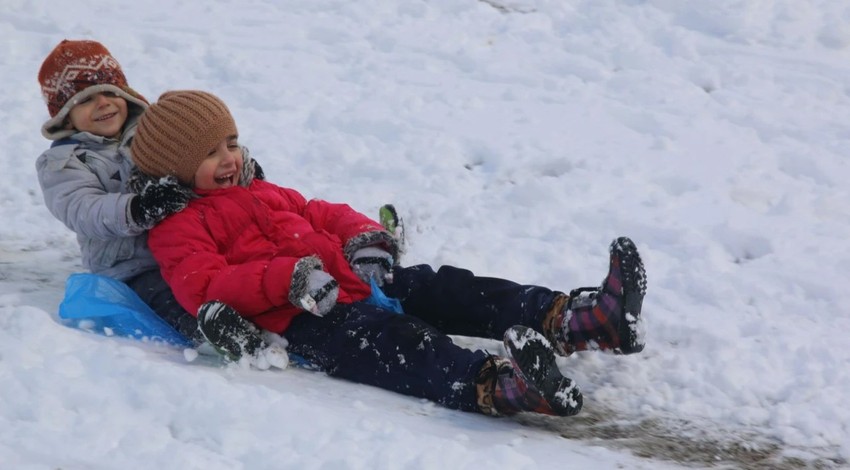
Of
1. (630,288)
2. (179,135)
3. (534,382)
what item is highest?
(179,135)

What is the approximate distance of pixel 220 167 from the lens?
3.80 m

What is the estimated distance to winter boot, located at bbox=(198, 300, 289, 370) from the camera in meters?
3.29

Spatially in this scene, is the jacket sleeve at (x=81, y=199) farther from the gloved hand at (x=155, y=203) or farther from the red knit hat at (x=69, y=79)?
the red knit hat at (x=69, y=79)

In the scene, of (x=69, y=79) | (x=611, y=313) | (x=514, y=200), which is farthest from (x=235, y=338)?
(x=514, y=200)

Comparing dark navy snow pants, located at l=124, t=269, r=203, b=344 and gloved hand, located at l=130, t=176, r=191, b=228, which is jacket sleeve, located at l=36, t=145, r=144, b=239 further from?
dark navy snow pants, located at l=124, t=269, r=203, b=344

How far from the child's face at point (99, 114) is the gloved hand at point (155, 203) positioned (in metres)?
0.57

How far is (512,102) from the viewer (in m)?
6.23

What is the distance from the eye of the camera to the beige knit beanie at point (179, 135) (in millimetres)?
3701

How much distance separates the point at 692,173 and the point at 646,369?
2.02 m

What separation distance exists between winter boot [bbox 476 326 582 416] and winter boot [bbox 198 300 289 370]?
840 millimetres

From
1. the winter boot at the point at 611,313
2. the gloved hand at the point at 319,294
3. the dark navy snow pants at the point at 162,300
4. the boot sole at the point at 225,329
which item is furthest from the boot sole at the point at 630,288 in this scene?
the dark navy snow pants at the point at 162,300

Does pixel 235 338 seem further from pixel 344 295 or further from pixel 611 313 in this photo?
pixel 611 313

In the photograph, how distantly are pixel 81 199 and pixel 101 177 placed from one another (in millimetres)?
224

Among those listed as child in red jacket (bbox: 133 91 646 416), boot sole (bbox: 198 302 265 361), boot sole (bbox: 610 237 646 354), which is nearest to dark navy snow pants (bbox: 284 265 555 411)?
child in red jacket (bbox: 133 91 646 416)
